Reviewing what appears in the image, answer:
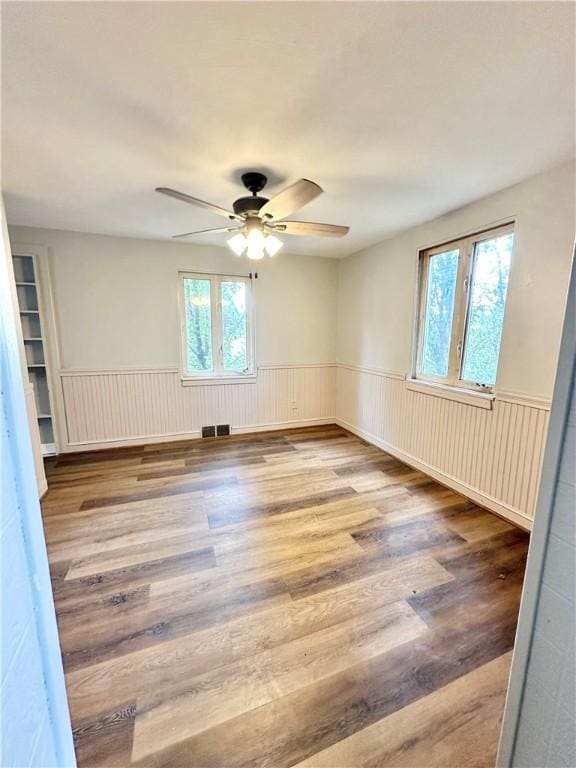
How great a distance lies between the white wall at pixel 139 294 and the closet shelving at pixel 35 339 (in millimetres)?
171

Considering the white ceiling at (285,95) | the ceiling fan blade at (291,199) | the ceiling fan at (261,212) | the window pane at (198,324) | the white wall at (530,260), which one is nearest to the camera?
the white ceiling at (285,95)

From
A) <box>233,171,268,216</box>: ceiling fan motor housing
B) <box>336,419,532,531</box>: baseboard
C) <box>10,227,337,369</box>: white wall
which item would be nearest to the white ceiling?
<box>233,171,268,216</box>: ceiling fan motor housing

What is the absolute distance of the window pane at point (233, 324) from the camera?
13.5 feet

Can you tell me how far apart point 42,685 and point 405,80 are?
2289 millimetres

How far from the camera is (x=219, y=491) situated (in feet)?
9.27

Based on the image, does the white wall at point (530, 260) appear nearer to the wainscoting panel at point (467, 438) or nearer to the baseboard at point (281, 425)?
the wainscoting panel at point (467, 438)

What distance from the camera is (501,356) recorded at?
2.45 meters

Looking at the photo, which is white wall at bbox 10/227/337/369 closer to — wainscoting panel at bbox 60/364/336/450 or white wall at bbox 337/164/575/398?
wainscoting panel at bbox 60/364/336/450

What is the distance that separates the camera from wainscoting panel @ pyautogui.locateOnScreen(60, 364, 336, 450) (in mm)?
3689

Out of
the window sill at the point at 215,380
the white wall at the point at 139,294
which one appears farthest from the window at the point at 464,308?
the window sill at the point at 215,380

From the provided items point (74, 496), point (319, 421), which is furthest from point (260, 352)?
point (74, 496)

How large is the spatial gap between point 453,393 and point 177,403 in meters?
3.10

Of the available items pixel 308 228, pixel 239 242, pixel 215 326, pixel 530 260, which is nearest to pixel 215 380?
pixel 215 326

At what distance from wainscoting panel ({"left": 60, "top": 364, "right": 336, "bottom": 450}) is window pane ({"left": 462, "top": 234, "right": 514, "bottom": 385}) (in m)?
2.21
